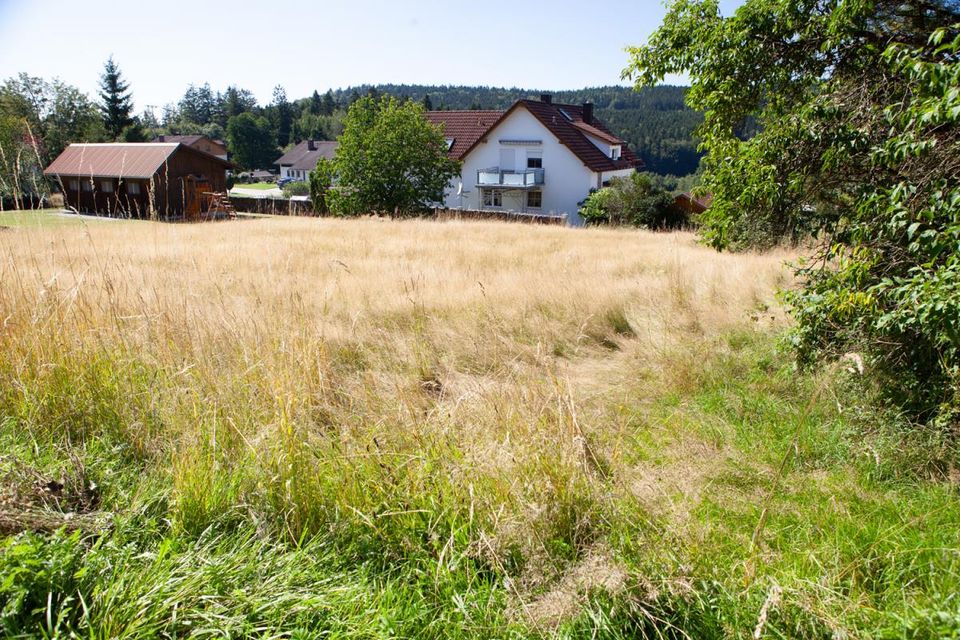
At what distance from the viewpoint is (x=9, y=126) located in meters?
29.5

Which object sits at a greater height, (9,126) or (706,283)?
(9,126)

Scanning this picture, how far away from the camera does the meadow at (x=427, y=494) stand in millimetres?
2285

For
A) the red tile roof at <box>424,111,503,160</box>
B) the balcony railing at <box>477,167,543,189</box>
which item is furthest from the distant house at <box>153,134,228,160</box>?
the balcony railing at <box>477,167,543,189</box>

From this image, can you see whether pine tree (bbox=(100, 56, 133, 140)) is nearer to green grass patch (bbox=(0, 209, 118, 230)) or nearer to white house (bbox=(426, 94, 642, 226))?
white house (bbox=(426, 94, 642, 226))

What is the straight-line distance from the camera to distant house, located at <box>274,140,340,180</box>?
254 feet

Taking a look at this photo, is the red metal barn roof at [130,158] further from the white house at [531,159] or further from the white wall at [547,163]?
the white wall at [547,163]

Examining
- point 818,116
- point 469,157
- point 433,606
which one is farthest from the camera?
point 469,157

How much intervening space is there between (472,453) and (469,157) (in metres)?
45.1

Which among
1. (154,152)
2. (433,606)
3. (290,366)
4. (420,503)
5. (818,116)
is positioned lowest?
(433,606)

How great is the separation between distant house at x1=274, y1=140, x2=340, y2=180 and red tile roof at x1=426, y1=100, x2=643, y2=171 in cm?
3226

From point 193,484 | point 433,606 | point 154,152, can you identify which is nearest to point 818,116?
point 433,606

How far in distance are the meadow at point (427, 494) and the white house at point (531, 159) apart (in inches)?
1481

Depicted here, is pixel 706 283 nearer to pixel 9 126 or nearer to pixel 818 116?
pixel 818 116

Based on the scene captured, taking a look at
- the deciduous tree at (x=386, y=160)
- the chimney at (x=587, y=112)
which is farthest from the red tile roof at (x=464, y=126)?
the deciduous tree at (x=386, y=160)
